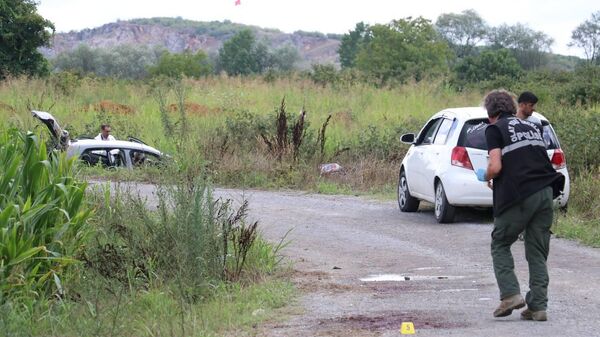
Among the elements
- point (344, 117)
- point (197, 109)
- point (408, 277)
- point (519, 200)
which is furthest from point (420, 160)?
point (197, 109)

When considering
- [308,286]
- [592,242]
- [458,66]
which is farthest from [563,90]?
[458,66]

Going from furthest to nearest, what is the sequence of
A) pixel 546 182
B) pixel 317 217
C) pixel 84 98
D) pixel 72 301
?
pixel 84 98, pixel 317 217, pixel 72 301, pixel 546 182

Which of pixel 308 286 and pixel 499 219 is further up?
pixel 499 219

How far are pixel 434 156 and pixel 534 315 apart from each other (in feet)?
24.4

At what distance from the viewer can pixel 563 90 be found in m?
30.8

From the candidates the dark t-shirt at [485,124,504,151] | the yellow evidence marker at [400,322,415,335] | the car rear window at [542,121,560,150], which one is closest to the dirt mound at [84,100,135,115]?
the car rear window at [542,121,560,150]

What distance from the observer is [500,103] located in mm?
8953

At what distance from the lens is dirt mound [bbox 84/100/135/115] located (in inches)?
1283

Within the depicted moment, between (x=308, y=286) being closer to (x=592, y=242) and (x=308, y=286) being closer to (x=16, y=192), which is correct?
(x=16, y=192)

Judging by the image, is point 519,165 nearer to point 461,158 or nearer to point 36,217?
point 36,217

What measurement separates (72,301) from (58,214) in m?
1.04

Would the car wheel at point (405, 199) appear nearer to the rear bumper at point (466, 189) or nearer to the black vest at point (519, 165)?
the rear bumper at point (466, 189)

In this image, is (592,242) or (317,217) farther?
(317,217)

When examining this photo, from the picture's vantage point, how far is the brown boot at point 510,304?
8586 millimetres
